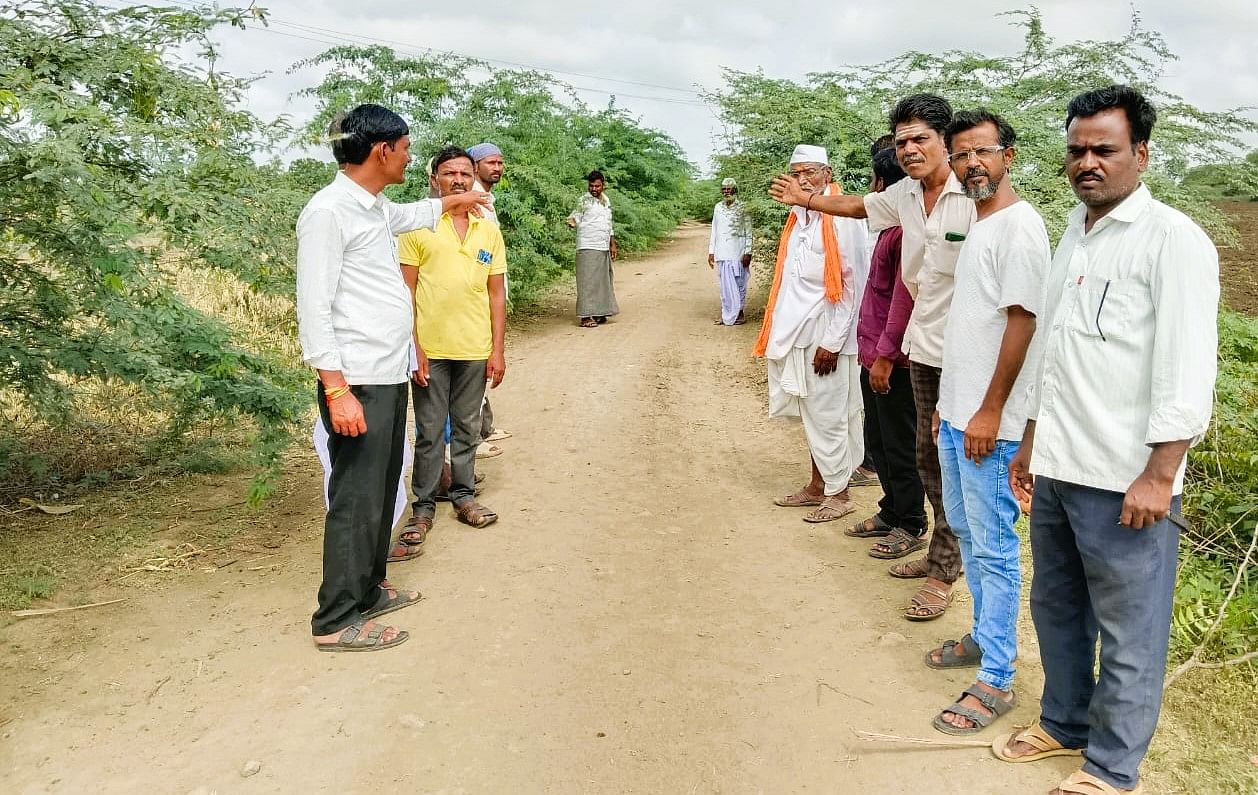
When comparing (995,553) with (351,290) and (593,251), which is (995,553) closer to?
(351,290)

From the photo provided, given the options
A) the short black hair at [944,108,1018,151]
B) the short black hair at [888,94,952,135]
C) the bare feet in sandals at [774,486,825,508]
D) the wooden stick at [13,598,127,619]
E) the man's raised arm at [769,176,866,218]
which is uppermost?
the short black hair at [888,94,952,135]

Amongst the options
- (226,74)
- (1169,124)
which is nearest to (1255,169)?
(1169,124)

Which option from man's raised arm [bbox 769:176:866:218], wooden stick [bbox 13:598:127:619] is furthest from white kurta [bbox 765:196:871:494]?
wooden stick [bbox 13:598:127:619]

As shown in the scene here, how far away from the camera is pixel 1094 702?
2.76 metres

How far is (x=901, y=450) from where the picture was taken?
15.4 feet

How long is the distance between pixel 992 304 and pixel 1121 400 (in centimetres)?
69

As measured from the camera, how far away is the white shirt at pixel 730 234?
37.7 feet

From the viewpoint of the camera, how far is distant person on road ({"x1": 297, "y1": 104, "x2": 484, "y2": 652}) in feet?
11.8

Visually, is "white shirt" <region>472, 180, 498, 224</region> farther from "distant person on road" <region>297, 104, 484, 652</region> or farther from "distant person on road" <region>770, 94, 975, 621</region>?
"distant person on road" <region>770, 94, 975, 621</region>

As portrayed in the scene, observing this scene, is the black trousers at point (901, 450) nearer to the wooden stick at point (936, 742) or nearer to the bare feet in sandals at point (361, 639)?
the wooden stick at point (936, 742)

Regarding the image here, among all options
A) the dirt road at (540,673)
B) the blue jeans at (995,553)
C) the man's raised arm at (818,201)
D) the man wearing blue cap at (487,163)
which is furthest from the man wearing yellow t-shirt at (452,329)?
the blue jeans at (995,553)

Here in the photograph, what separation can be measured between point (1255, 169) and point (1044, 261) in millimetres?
7716

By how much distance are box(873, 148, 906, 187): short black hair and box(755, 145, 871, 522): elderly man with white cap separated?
0.34 meters

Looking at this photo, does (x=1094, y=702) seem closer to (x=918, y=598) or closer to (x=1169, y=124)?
(x=918, y=598)
